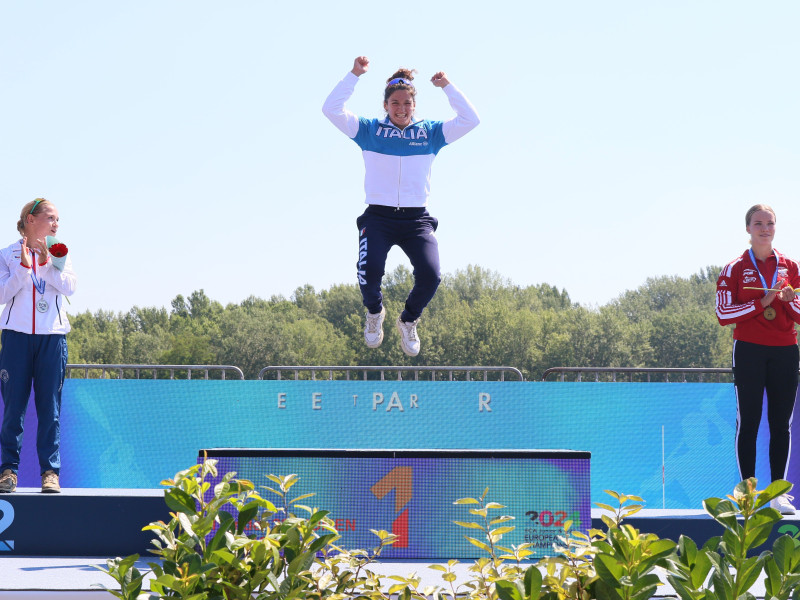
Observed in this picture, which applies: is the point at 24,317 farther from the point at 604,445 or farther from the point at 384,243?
the point at 604,445

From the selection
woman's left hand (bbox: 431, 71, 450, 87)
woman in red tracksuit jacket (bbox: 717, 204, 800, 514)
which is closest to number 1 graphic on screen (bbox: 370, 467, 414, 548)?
woman in red tracksuit jacket (bbox: 717, 204, 800, 514)

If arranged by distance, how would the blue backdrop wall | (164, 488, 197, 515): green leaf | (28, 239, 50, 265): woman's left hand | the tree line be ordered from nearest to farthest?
(164, 488, 197, 515): green leaf
(28, 239, 50, 265): woman's left hand
the blue backdrop wall
the tree line

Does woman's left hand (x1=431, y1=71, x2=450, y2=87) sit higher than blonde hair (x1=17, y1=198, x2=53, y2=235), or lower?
higher

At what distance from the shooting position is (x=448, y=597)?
2184mm

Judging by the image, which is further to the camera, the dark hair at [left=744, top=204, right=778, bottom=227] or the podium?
the dark hair at [left=744, top=204, right=778, bottom=227]

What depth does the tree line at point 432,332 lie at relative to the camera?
78312 mm

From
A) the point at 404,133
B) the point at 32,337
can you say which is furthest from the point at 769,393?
the point at 32,337

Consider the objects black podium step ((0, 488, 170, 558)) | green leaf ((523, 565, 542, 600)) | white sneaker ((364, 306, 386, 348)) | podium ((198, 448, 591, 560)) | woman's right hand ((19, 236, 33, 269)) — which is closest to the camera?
green leaf ((523, 565, 542, 600))

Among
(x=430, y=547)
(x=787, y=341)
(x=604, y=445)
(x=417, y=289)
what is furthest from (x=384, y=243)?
(x=604, y=445)

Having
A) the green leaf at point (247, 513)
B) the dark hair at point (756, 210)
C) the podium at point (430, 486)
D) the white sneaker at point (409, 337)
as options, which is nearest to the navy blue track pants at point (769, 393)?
the dark hair at point (756, 210)

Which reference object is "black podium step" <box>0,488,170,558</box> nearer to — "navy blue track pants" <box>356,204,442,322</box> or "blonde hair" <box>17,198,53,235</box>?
"blonde hair" <box>17,198,53,235</box>

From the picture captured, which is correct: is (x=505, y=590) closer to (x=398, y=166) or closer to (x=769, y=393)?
(x=398, y=166)

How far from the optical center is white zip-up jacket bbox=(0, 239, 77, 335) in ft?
16.0

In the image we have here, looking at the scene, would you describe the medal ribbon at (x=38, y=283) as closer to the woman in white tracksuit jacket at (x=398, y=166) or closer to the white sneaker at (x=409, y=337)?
the woman in white tracksuit jacket at (x=398, y=166)
